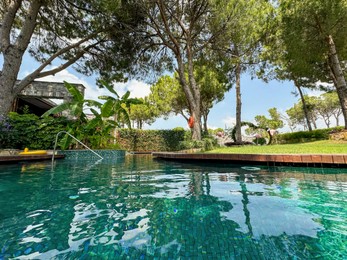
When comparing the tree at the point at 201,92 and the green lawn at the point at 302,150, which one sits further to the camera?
the tree at the point at 201,92

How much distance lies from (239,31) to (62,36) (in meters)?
11.0

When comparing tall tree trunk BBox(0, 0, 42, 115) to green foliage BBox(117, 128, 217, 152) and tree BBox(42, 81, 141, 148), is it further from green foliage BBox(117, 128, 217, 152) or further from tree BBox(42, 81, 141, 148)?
green foliage BBox(117, 128, 217, 152)

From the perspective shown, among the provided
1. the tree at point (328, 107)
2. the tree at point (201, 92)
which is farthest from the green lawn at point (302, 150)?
the tree at point (328, 107)

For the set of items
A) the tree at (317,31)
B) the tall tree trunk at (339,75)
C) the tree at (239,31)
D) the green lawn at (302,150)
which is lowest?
the green lawn at (302,150)

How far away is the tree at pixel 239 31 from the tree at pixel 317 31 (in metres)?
1.61

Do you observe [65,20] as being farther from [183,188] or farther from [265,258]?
[265,258]

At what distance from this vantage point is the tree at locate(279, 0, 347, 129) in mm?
9562

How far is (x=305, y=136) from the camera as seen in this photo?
16125mm

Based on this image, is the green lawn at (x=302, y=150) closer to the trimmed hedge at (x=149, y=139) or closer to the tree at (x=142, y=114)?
the trimmed hedge at (x=149, y=139)

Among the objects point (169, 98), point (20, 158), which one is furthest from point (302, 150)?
point (169, 98)

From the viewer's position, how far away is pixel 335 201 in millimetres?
2463

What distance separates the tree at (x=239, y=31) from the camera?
407 inches

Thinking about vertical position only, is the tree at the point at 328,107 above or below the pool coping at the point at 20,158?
above

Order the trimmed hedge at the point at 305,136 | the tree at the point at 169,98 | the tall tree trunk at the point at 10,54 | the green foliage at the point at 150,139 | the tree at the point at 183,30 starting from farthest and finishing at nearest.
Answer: the tree at the point at 169,98
the green foliage at the point at 150,139
the trimmed hedge at the point at 305,136
the tree at the point at 183,30
the tall tree trunk at the point at 10,54
